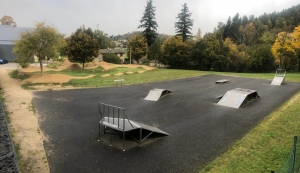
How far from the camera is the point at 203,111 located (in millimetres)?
11086

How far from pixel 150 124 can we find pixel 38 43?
16514 millimetres

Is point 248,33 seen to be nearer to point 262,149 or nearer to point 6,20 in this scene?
point 262,149

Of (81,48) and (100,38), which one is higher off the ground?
(100,38)

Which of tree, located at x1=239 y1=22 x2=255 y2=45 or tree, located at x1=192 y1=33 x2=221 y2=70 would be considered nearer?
tree, located at x1=192 y1=33 x2=221 y2=70

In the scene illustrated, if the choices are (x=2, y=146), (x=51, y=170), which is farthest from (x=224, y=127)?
(x=2, y=146)

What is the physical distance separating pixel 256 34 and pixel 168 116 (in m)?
65.6

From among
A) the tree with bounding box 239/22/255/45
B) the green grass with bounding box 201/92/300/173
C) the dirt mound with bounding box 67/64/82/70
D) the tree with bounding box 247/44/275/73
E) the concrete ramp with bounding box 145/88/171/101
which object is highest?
the tree with bounding box 239/22/255/45

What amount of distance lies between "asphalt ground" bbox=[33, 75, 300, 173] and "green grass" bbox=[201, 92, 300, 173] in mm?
334

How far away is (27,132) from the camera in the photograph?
316 inches

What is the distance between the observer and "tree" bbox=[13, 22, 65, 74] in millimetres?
20000

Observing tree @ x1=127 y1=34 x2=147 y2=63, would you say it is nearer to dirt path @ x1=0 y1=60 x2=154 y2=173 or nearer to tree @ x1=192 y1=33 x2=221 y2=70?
tree @ x1=192 y1=33 x2=221 y2=70

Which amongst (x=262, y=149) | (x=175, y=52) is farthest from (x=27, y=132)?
(x=175, y=52)

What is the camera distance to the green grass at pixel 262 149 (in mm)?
5551

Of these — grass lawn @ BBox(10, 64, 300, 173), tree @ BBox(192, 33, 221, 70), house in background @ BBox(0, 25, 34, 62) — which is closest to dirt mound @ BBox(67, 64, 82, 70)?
house in background @ BBox(0, 25, 34, 62)
